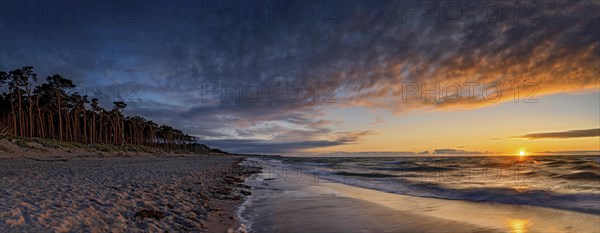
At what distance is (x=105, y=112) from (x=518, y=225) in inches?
3572

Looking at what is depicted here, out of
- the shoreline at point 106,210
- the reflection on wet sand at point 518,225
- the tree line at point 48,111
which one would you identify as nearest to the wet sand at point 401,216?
the reflection on wet sand at point 518,225

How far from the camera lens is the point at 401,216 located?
11.8m

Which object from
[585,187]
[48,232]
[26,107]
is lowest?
[585,187]

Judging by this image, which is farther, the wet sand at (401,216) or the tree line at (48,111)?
the tree line at (48,111)

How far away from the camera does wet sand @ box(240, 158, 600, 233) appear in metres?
9.87

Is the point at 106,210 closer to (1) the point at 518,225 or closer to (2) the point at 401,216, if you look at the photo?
(2) the point at 401,216

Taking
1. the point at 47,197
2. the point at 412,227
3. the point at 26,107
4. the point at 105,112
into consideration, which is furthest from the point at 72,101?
the point at 412,227

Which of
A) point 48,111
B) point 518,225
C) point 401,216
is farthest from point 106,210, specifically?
point 48,111

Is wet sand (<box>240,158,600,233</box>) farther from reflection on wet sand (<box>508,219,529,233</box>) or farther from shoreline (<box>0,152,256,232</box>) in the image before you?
shoreline (<box>0,152,256,232</box>)

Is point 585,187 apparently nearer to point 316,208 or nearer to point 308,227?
point 316,208

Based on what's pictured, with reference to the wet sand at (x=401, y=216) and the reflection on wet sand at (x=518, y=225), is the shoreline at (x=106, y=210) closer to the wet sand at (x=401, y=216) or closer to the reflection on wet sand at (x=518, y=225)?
the wet sand at (x=401, y=216)

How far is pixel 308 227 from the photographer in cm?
970

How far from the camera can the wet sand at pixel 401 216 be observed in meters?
9.87

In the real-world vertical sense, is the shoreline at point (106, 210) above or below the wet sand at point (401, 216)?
above
